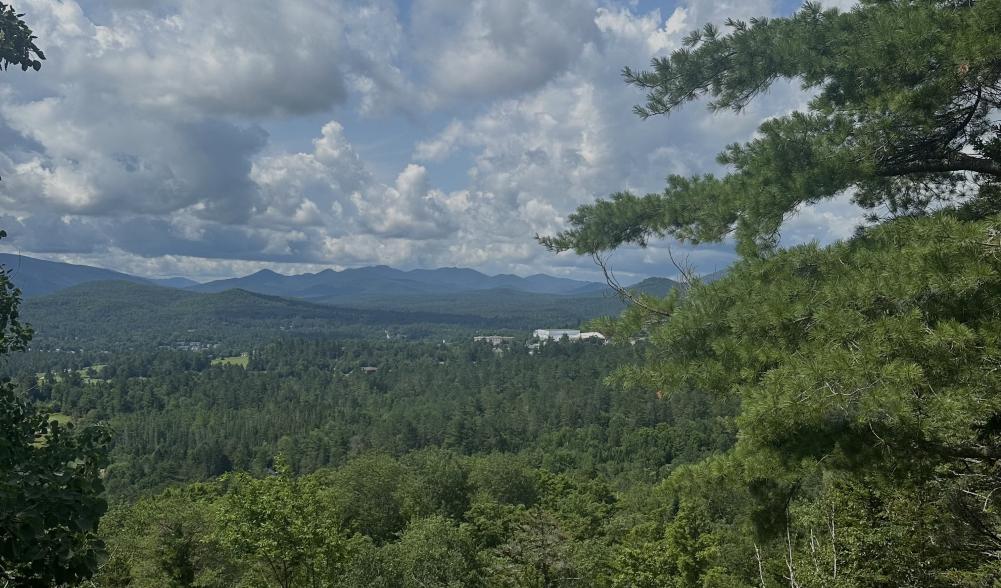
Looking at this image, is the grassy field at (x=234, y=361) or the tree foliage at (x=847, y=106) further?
the grassy field at (x=234, y=361)

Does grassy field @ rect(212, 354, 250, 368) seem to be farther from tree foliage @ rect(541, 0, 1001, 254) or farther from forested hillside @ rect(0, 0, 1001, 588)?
tree foliage @ rect(541, 0, 1001, 254)

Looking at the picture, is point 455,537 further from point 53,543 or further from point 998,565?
point 53,543

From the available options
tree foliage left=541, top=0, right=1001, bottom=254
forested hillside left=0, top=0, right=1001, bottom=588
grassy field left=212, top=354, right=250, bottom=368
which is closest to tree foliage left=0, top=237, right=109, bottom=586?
forested hillside left=0, top=0, right=1001, bottom=588

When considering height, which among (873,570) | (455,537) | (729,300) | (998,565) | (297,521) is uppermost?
(729,300)

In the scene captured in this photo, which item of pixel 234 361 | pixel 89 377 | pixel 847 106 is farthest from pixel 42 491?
pixel 234 361

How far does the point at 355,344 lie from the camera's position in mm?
160625

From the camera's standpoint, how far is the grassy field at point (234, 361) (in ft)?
457

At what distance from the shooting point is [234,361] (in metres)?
147

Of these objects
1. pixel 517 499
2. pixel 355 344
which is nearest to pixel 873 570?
pixel 517 499

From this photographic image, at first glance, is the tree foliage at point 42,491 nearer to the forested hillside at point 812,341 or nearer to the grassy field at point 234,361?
the forested hillside at point 812,341

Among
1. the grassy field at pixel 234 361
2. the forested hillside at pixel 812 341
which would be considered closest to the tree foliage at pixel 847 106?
the forested hillside at pixel 812 341

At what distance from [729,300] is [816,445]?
5.15 ft

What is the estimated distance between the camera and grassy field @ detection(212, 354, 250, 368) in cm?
13925

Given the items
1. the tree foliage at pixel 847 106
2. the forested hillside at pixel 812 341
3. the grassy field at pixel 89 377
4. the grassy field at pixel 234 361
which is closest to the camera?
the forested hillside at pixel 812 341
